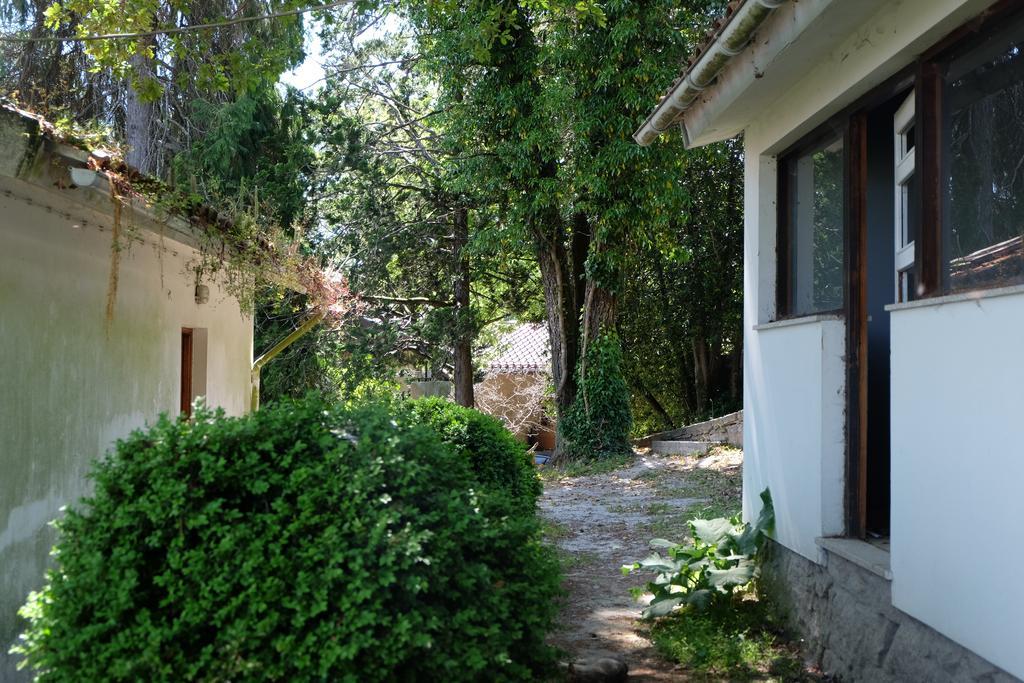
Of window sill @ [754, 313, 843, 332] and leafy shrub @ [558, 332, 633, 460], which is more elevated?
window sill @ [754, 313, 843, 332]

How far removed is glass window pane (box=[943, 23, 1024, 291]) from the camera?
3.50m

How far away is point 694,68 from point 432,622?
3.56m

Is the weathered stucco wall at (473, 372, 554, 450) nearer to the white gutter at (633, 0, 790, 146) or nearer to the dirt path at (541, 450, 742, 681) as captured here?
the dirt path at (541, 450, 742, 681)

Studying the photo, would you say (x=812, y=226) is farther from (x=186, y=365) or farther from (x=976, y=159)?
→ (x=186, y=365)

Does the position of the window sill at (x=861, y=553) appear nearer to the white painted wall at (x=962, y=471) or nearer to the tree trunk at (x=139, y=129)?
the white painted wall at (x=962, y=471)

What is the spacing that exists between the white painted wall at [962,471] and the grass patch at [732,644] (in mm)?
1183

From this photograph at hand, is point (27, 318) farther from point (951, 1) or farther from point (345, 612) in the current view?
point (951, 1)

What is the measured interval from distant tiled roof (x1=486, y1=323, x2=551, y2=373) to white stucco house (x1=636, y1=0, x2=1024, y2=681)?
18.5 meters

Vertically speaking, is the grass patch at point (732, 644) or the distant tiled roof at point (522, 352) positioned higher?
the distant tiled roof at point (522, 352)

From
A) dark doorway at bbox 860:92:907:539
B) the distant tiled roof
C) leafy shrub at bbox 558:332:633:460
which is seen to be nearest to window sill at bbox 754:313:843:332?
dark doorway at bbox 860:92:907:539

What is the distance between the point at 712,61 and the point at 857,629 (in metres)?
3.05

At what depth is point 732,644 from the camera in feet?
18.0

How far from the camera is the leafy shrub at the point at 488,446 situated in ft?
24.5

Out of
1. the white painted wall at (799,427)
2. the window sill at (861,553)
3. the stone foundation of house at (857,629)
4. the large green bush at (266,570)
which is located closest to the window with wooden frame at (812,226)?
the white painted wall at (799,427)
